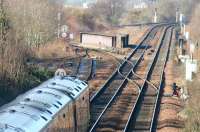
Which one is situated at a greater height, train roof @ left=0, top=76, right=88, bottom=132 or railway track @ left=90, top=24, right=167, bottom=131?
train roof @ left=0, top=76, right=88, bottom=132

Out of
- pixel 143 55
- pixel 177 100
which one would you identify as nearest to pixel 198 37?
pixel 143 55

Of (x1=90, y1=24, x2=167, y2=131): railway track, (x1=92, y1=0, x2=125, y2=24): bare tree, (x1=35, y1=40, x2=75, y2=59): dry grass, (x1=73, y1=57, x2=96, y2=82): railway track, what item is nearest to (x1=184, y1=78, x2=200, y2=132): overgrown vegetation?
(x1=90, y1=24, x2=167, y2=131): railway track

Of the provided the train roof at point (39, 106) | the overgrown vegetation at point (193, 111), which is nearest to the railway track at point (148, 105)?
the overgrown vegetation at point (193, 111)

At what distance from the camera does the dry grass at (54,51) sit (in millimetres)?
37713

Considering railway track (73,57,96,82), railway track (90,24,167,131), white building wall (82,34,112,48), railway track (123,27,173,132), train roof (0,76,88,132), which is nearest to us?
train roof (0,76,88,132)

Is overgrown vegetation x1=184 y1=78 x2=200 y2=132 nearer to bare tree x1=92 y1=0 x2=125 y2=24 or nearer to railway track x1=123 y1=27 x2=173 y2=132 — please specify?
railway track x1=123 y1=27 x2=173 y2=132

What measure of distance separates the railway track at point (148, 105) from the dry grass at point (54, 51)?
7.72 metres

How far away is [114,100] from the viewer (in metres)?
23.5

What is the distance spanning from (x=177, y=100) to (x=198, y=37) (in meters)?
18.7

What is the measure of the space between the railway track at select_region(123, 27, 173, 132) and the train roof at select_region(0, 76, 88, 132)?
4.49m

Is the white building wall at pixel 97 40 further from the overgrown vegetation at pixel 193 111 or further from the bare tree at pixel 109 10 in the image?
the bare tree at pixel 109 10

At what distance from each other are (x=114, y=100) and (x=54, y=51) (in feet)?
56.7

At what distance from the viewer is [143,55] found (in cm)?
4100

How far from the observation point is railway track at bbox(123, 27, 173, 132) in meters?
19.0
